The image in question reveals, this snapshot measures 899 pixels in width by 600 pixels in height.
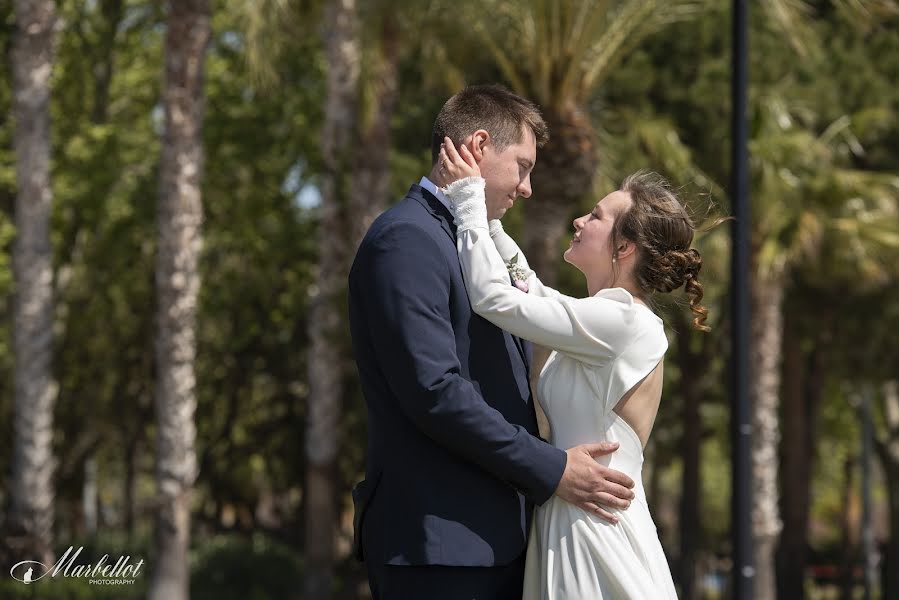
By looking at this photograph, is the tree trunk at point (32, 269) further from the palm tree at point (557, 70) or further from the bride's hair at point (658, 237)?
the bride's hair at point (658, 237)

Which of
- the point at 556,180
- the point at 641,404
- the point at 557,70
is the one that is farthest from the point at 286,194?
the point at 641,404

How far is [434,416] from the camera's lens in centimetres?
337

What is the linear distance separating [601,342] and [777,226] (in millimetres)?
15861

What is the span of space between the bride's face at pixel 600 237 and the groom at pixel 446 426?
31 cm

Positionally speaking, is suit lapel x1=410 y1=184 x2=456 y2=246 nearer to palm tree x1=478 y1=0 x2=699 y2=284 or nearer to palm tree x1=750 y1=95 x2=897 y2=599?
palm tree x1=478 y1=0 x2=699 y2=284

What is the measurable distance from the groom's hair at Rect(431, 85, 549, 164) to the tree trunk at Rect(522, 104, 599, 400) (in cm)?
893

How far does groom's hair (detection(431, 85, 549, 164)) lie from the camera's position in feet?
12.1

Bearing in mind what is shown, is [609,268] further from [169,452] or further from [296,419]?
[296,419]

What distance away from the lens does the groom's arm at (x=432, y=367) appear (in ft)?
11.0

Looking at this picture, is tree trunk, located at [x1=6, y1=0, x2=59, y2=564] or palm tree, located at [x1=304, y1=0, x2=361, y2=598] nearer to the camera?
tree trunk, located at [x1=6, y1=0, x2=59, y2=564]

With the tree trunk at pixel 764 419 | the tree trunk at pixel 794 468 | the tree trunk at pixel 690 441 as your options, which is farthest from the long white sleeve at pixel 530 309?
the tree trunk at pixel 794 468

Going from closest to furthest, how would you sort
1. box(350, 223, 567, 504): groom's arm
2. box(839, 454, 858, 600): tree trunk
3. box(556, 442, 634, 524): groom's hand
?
1. box(350, 223, 567, 504): groom's arm
2. box(556, 442, 634, 524): groom's hand
3. box(839, 454, 858, 600): tree trunk

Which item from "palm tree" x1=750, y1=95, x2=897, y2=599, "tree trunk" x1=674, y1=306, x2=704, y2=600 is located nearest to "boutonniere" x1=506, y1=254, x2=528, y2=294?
"palm tree" x1=750, y1=95, x2=897, y2=599

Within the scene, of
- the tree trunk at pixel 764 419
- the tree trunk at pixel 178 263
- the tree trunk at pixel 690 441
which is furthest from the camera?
the tree trunk at pixel 690 441
